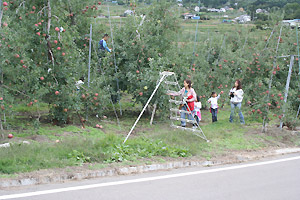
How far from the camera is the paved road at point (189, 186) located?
19.2ft

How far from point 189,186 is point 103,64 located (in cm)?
810

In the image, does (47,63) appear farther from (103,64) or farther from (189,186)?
(189,186)

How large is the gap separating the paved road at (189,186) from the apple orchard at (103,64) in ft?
12.5

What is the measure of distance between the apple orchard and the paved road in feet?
Result: 12.5

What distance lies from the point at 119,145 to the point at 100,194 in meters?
2.41

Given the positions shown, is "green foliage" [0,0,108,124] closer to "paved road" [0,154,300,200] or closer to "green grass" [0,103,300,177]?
"green grass" [0,103,300,177]

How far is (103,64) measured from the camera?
45.4 feet

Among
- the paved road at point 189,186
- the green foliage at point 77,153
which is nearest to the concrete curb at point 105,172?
the paved road at point 189,186

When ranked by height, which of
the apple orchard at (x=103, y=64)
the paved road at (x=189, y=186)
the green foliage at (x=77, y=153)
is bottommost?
the paved road at (x=189, y=186)

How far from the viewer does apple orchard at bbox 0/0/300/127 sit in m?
9.98

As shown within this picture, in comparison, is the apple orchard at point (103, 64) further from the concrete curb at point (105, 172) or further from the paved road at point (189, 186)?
the paved road at point (189, 186)

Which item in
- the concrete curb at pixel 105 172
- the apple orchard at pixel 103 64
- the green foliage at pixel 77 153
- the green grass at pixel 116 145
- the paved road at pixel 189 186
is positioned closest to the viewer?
the paved road at pixel 189 186

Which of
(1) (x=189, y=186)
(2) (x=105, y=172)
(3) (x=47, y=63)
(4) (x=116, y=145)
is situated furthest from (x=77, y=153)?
(3) (x=47, y=63)

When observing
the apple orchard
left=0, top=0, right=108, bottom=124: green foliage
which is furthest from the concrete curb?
left=0, top=0, right=108, bottom=124: green foliage
